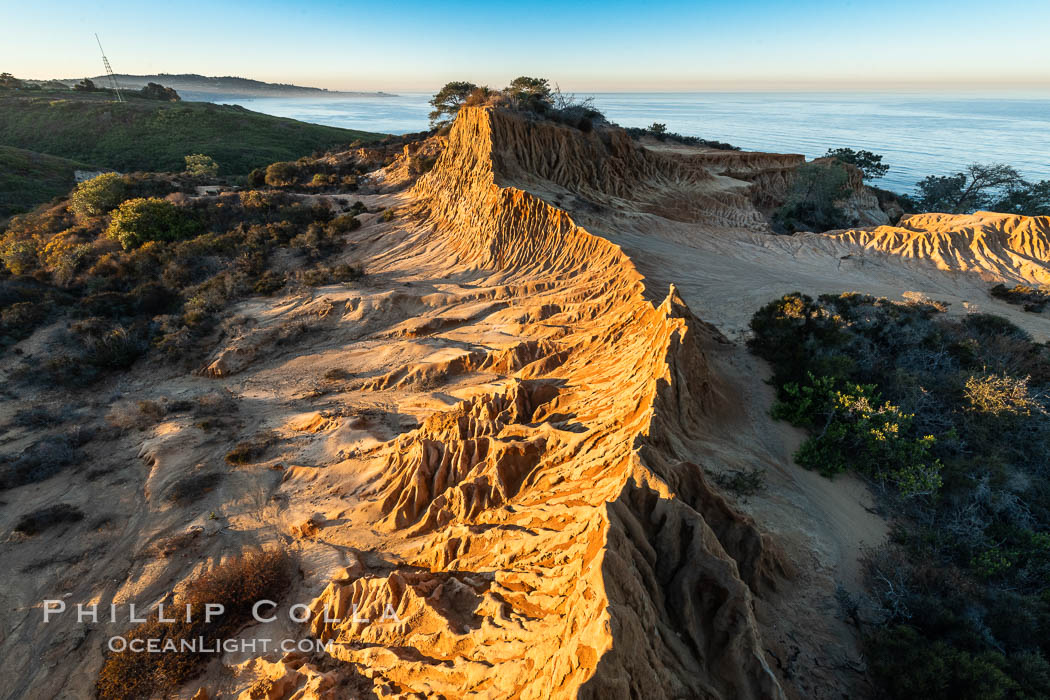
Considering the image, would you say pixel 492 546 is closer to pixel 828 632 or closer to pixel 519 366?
pixel 828 632

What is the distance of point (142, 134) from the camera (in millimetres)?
67562

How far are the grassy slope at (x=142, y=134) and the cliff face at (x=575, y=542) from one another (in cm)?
6606

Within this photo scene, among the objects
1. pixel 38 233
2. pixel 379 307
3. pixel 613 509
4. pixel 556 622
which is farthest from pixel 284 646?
pixel 38 233

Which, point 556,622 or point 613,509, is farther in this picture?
point 613,509

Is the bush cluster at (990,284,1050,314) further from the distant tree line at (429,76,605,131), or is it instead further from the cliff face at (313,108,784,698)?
the distant tree line at (429,76,605,131)

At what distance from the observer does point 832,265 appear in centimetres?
2288

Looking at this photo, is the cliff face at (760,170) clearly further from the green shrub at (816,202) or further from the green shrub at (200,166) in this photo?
the green shrub at (200,166)

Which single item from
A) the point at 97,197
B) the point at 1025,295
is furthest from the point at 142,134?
the point at 1025,295

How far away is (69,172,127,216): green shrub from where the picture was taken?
31.9 metres

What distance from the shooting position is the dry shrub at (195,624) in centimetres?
829

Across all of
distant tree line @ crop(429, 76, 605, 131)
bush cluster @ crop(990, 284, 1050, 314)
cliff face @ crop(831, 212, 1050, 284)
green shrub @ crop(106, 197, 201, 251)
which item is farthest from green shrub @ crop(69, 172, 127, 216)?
bush cluster @ crop(990, 284, 1050, 314)

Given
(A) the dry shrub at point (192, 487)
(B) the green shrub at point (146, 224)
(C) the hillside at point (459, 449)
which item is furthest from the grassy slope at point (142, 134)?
(A) the dry shrub at point (192, 487)

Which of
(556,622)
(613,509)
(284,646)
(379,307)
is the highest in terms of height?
(613,509)

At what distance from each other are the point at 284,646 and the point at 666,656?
7.58 meters
